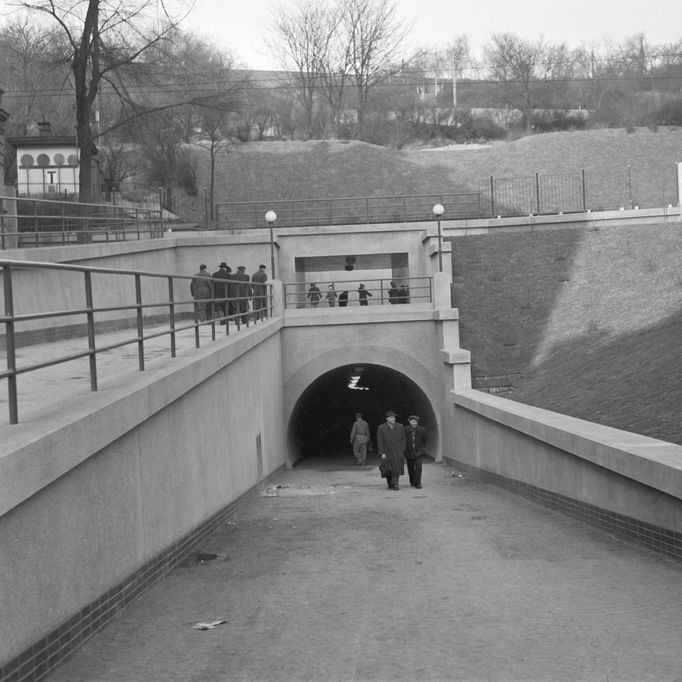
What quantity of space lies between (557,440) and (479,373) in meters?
14.7

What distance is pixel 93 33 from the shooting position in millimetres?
35438

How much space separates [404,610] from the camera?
7.82 meters

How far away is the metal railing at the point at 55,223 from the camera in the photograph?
21.0 m

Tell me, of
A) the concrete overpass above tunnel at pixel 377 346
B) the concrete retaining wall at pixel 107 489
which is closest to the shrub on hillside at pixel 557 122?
the concrete overpass above tunnel at pixel 377 346

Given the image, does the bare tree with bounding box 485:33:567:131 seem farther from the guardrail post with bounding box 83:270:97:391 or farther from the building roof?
the guardrail post with bounding box 83:270:97:391

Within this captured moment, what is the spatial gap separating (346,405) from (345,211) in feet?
40.7

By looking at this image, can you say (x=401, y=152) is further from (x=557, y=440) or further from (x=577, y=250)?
(x=557, y=440)

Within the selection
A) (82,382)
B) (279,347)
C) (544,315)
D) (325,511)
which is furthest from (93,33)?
(82,382)

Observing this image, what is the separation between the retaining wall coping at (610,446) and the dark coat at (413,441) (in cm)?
247

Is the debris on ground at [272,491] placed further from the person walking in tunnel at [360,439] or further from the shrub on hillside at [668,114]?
the shrub on hillside at [668,114]

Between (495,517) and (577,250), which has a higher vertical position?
(577,250)

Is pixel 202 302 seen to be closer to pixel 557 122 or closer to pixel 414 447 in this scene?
pixel 414 447

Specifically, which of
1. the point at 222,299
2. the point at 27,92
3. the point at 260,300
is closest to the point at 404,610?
the point at 222,299

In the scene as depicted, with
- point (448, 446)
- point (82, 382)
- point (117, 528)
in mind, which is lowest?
point (448, 446)
